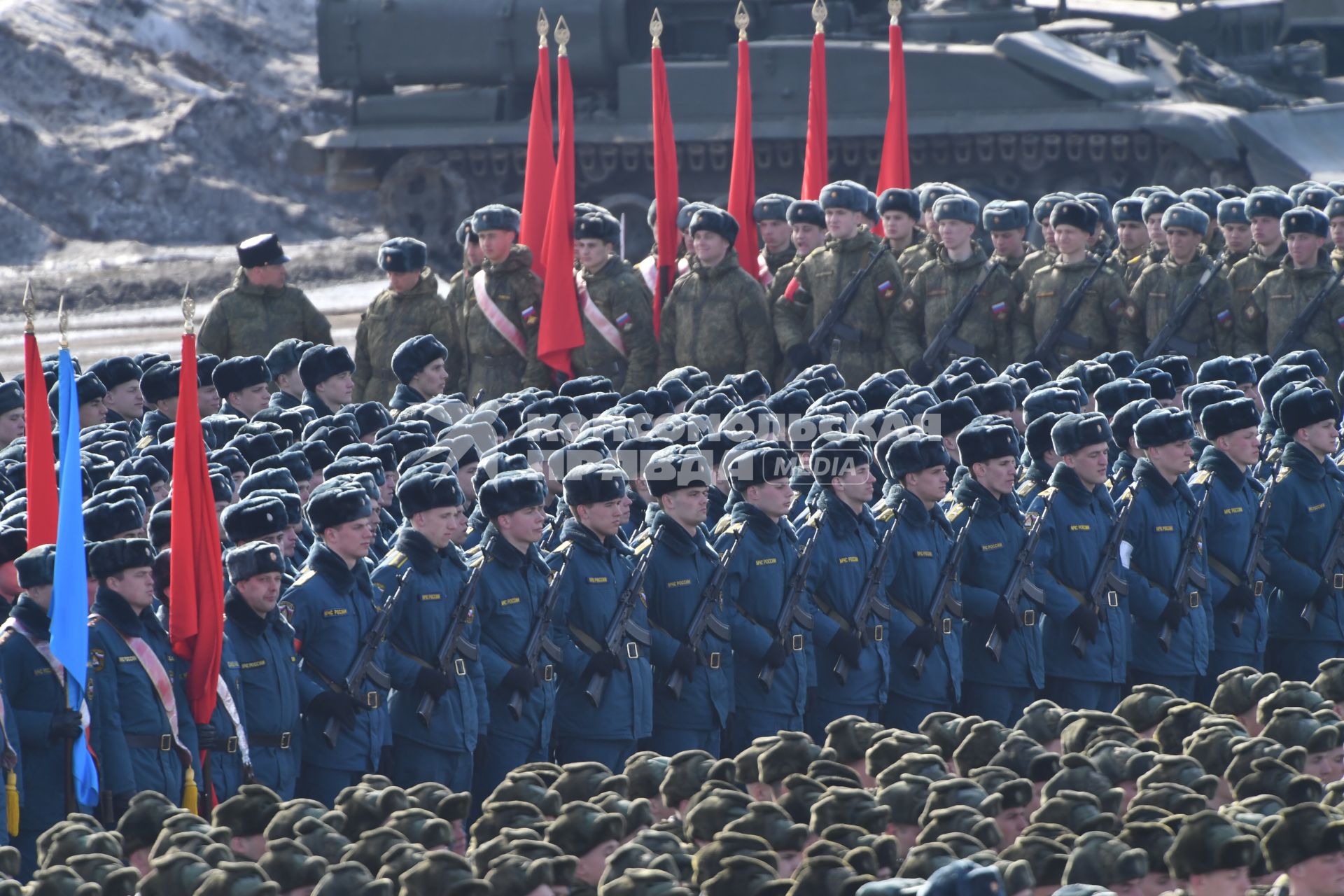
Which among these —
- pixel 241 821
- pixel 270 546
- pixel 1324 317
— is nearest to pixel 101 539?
pixel 270 546

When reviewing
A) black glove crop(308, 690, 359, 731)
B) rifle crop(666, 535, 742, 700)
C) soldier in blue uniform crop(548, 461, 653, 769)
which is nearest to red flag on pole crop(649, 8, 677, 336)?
rifle crop(666, 535, 742, 700)

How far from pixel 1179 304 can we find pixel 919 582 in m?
4.99

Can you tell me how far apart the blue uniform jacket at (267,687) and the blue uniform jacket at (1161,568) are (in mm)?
3476

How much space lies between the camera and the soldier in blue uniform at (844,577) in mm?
9031

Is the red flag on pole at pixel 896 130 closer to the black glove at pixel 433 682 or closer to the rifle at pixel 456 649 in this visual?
the rifle at pixel 456 649

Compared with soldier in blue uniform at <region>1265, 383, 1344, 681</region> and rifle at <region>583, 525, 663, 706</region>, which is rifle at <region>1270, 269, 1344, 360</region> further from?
rifle at <region>583, 525, 663, 706</region>

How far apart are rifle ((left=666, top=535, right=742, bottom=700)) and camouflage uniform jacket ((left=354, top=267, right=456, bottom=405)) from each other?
17.5ft

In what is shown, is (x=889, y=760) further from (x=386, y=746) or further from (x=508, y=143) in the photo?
(x=508, y=143)

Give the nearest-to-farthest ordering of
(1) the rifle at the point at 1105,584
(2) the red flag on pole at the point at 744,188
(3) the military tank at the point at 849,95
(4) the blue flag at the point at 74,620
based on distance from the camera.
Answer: (4) the blue flag at the point at 74,620
(1) the rifle at the point at 1105,584
(2) the red flag on pole at the point at 744,188
(3) the military tank at the point at 849,95

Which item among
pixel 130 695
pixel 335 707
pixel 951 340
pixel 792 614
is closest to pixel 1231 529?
pixel 792 614

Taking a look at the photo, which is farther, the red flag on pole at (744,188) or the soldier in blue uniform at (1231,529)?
the red flag on pole at (744,188)

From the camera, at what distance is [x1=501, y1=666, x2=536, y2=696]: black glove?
8.34 metres

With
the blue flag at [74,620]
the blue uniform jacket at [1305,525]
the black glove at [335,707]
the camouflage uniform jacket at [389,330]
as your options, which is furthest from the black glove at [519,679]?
the camouflage uniform jacket at [389,330]

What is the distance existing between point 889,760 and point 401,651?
1.97 metres
